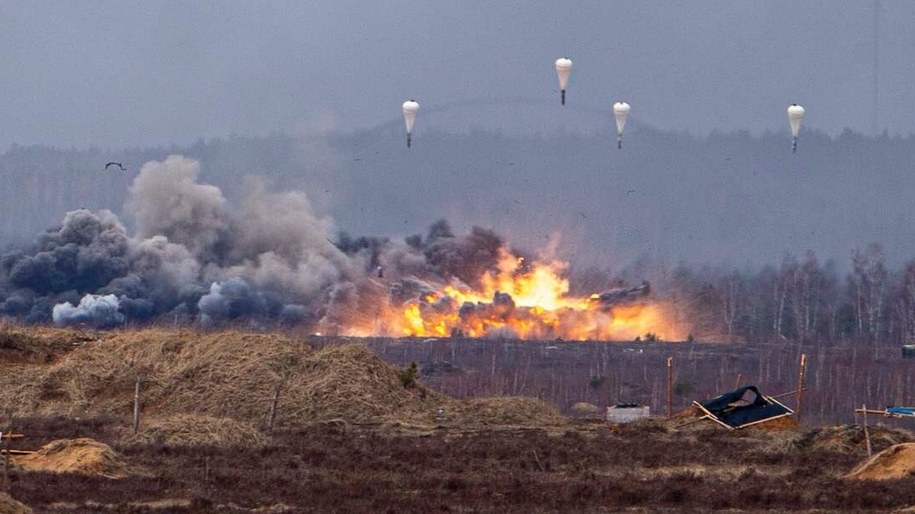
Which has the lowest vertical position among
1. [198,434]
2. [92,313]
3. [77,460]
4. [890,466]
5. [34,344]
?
[77,460]

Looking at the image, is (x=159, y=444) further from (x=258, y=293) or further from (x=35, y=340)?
(x=258, y=293)

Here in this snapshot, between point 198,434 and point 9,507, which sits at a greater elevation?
point 198,434

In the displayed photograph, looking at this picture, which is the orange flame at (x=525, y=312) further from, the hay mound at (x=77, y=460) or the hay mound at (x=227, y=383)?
the hay mound at (x=77, y=460)

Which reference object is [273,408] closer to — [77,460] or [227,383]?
[227,383]

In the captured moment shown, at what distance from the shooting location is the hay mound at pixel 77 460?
38.2m

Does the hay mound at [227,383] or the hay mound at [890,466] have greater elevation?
the hay mound at [227,383]

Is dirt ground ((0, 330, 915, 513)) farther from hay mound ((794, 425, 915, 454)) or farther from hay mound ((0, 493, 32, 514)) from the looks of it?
hay mound ((0, 493, 32, 514))

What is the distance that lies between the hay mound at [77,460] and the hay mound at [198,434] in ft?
20.3

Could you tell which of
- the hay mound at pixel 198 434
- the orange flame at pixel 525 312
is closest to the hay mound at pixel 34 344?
the hay mound at pixel 198 434

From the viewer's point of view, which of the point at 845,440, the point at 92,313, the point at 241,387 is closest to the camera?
the point at 845,440

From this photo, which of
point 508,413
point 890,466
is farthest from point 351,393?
point 890,466

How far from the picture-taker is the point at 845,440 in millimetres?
46594

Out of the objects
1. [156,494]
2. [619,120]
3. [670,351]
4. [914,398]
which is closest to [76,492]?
[156,494]

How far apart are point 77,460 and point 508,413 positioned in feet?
74.6
